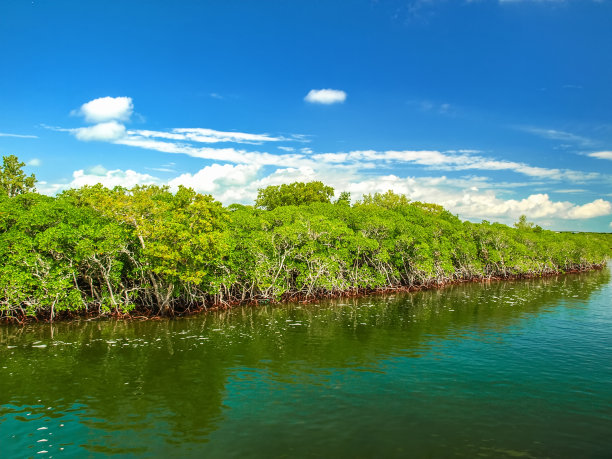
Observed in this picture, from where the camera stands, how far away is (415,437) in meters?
14.2

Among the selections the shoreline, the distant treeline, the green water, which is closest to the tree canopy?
the distant treeline

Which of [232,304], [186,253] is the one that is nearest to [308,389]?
[186,253]

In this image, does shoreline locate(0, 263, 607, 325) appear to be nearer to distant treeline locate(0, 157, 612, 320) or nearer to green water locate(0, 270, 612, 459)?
distant treeline locate(0, 157, 612, 320)

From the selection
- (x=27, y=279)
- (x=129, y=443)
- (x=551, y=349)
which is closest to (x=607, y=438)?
(x=551, y=349)

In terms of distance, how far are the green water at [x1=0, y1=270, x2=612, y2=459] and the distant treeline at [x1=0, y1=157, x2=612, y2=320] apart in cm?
372

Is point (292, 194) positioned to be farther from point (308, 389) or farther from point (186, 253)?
point (308, 389)

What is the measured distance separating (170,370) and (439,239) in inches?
1849

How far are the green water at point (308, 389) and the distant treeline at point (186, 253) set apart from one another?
3.72 metres

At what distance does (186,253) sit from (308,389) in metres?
18.0

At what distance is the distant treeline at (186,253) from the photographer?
30631 millimetres

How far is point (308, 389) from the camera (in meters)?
18.5

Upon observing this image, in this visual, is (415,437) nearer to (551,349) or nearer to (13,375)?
(551,349)

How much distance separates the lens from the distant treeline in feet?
100

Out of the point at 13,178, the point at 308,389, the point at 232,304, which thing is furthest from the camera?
the point at 13,178
